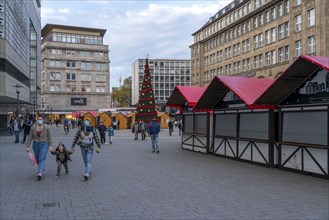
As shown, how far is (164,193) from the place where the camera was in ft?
28.5

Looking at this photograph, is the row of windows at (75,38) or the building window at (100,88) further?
the building window at (100,88)

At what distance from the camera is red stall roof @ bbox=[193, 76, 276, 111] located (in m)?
14.0

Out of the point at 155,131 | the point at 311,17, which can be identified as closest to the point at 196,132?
the point at 155,131

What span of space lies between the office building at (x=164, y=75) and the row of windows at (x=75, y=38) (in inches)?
1845

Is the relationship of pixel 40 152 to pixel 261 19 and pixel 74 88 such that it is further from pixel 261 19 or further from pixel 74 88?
pixel 74 88

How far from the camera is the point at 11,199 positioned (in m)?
8.06


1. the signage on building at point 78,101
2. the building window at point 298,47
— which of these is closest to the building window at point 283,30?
the building window at point 298,47

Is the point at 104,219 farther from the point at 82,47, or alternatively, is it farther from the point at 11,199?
the point at 82,47

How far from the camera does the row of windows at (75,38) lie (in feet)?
309

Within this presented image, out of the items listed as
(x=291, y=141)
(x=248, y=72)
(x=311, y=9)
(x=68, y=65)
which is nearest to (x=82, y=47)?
(x=68, y=65)

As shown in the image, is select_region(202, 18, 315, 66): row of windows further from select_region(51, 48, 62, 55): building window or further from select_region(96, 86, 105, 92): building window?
select_region(51, 48, 62, 55): building window

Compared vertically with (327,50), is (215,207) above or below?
below

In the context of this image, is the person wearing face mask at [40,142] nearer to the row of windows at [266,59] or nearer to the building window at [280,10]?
the row of windows at [266,59]

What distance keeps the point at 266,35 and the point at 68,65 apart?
52041 millimetres
